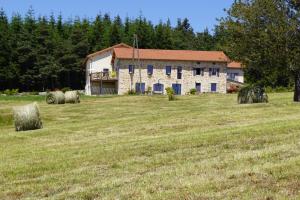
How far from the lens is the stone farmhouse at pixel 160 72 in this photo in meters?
77.5

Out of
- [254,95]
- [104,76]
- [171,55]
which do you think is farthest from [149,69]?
[254,95]

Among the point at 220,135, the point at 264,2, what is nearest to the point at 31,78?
the point at 264,2

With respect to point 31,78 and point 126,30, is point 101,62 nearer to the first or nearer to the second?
point 31,78

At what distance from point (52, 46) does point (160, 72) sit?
24.3 meters

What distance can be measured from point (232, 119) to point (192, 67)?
5704 centimetres

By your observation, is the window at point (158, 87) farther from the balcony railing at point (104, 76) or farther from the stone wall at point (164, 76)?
the balcony railing at point (104, 76)

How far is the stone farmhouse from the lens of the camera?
77.5 meters

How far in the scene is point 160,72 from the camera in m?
78.3

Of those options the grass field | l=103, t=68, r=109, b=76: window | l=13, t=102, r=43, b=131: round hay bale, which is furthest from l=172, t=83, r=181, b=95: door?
the grass field

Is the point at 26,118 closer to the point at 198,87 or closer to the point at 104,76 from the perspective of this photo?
the point at 104,76

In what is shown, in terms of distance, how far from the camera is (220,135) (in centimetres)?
1636

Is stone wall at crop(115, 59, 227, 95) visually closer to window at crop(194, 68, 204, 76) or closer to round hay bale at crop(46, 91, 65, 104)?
window at crop(194, 68, 204, 76)

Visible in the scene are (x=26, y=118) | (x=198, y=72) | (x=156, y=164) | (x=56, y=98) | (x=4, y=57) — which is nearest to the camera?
(x=156, y=164)

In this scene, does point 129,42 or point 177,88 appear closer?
point 177,88
